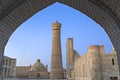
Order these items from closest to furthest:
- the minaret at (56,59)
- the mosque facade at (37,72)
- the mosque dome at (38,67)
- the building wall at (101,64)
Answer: the building wall at (101,64) → the minaret at (56,59) → the mosque facade at (37,72) → the mosque dome at (38,67)

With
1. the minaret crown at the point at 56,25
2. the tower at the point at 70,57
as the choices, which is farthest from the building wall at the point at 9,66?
the tower at the point at 70,57

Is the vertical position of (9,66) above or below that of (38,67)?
above

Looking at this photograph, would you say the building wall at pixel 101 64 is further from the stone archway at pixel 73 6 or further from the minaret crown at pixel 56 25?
the minaret crown at pixel 56 25

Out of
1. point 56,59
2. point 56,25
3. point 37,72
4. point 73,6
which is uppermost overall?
point 56,25

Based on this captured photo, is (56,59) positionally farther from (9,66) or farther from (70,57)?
(9,66)

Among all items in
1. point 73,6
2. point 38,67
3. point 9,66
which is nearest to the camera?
point 73,6

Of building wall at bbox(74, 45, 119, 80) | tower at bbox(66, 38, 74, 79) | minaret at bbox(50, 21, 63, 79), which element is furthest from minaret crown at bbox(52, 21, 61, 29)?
building wall at bbox(74, 45, 119, 80)

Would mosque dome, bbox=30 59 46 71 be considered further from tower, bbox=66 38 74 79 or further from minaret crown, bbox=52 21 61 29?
minaret crown, bbox=52 21 61 29

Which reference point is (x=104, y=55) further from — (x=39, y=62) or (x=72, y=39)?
(x=39, y=62)

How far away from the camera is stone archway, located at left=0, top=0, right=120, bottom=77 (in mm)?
4648

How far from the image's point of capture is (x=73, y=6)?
585 cm

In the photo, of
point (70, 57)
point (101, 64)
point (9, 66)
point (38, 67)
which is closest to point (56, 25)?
point (70, 57)

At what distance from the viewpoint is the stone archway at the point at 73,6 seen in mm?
4648

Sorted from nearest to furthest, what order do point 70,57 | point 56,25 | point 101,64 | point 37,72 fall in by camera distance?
point 101,64 < point 70,57 < point 56,25 < point 37,72
